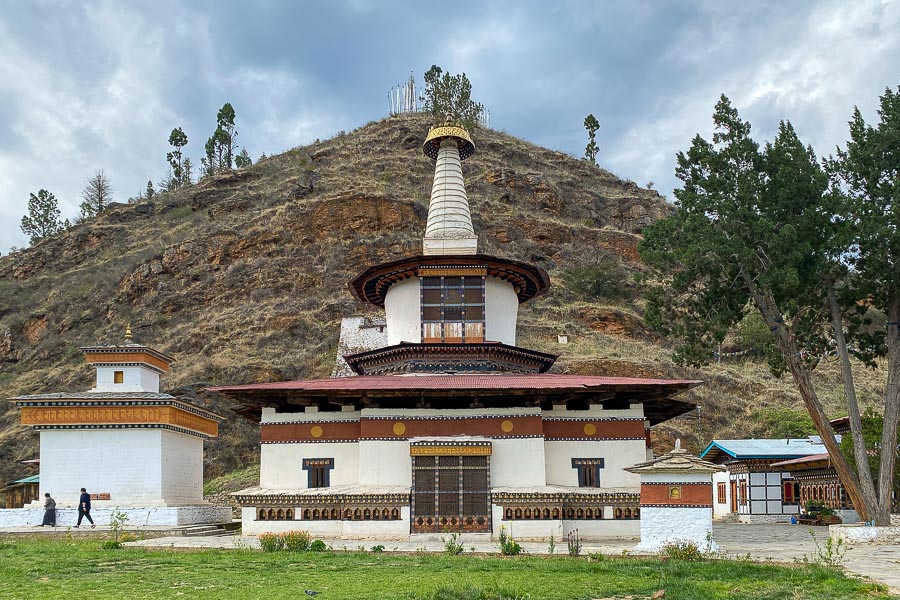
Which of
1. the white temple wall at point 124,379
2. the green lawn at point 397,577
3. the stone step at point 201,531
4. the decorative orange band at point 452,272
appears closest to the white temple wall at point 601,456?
the decorative orange band at point 452,272

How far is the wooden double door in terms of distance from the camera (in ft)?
58.5

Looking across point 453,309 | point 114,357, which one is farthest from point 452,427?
point 114,357

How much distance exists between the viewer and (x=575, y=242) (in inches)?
2522

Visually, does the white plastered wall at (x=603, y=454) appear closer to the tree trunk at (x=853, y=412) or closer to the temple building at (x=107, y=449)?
the tree trunk at (x=853, y=412)

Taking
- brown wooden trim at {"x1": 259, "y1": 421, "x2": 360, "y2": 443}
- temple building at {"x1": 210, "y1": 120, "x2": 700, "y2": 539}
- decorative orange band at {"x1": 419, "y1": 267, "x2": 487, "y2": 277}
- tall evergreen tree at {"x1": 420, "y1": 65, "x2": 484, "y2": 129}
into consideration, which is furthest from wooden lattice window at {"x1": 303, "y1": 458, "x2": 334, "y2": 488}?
tall evergreen tree at {"x1": 420, "y1": 65, "x2": 484, "y2": 129}

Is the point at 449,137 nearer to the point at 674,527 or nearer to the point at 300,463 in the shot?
the point at 300,463

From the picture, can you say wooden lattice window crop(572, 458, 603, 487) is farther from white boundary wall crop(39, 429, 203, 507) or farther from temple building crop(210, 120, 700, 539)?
white boundary wall crop(39, 429, 203, 507)

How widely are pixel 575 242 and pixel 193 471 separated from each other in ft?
146

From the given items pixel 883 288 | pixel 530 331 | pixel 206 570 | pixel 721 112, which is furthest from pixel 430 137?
pixel 530 331

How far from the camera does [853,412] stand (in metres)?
19.2

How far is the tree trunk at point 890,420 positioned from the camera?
715 inches

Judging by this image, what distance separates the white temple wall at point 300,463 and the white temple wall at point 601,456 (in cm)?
463

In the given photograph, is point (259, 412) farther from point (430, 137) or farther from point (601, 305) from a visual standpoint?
point (601, 305)

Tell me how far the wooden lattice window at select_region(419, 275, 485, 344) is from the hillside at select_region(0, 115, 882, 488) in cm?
1804
